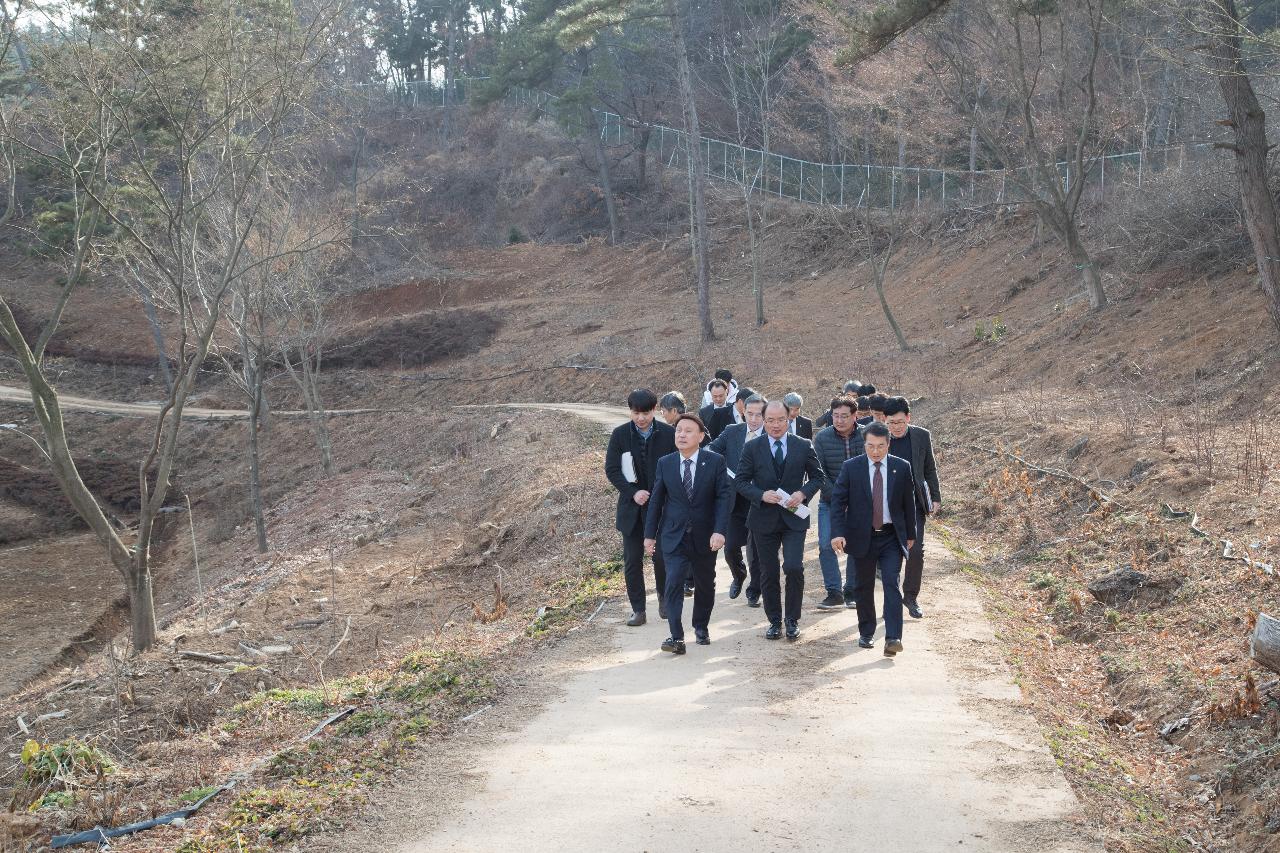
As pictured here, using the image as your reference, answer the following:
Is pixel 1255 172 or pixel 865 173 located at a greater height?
pixel 865 173

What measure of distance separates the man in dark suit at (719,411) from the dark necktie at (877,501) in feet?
9.99

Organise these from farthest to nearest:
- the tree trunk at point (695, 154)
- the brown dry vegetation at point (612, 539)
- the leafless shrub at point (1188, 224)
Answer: the tree trunk at point (695, 154), the leafless shrub at point (1188, 224), the brown dry vegetation at point (612, 539)

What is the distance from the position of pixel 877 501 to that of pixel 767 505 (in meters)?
0.85

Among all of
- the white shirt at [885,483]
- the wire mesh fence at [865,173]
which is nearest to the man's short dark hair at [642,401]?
the white shirt at [885,483]

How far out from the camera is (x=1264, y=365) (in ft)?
52.3

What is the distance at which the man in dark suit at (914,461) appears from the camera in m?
9.00

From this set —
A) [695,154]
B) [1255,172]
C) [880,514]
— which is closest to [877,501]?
[880,514]

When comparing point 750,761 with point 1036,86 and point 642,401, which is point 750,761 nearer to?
point 642,401

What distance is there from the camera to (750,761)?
6172mm

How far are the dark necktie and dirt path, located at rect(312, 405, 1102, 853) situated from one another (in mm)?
1022

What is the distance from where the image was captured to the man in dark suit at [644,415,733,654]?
27.2ft

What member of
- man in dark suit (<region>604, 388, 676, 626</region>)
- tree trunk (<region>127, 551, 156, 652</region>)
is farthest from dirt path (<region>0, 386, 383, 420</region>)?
man in dark suit (<region>604, 388, 676, 626</region>)

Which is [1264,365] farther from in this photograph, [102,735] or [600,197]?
[600,197]

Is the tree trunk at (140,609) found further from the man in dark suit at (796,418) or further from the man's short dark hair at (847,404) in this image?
the man's short dark hair at (847,404)
